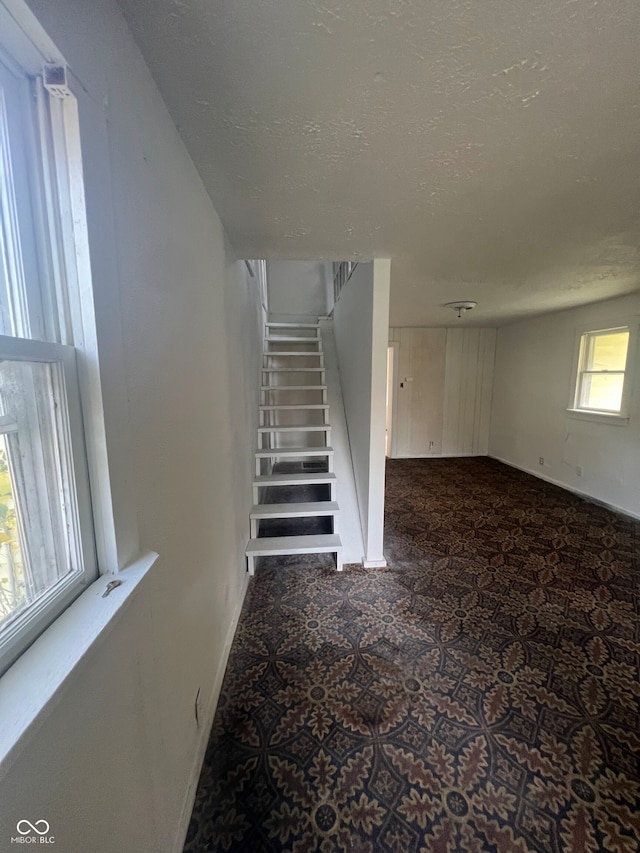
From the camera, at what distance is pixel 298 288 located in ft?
17.9

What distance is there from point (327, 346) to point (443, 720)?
3.64m

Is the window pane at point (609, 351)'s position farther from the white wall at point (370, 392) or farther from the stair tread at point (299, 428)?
the stair tread at point (299, 428)

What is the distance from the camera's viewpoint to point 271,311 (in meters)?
5.46

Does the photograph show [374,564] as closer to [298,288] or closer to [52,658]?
[52,658]

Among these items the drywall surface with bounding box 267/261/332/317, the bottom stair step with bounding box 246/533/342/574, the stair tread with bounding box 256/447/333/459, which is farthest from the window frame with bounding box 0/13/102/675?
the drywall surface with bounding box 267/261/332/317

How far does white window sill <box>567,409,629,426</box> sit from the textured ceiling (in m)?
2.33

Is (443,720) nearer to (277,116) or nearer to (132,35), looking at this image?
(277,116)

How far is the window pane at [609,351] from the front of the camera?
3.62 metres

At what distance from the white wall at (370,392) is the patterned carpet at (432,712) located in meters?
0.39

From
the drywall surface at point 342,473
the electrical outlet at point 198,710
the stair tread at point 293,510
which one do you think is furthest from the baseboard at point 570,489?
the electrical outlet at point 198,710

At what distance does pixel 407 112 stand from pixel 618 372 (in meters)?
4.05

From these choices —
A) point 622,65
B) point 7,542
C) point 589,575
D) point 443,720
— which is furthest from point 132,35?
point 589,575

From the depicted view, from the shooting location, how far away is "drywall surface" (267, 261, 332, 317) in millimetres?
5359

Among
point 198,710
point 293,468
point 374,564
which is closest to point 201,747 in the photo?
point 198,710
